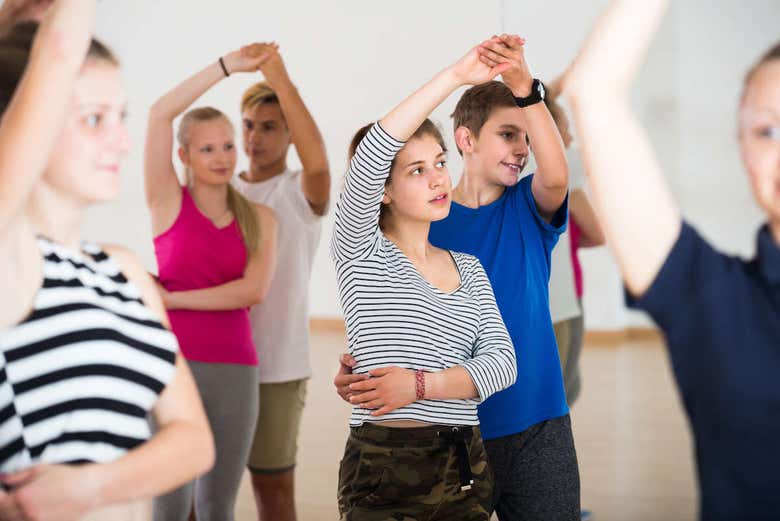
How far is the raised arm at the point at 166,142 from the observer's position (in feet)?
7.95

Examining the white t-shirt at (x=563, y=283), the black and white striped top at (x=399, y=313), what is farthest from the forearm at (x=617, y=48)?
the white t-shirt at (x=563, y=283)

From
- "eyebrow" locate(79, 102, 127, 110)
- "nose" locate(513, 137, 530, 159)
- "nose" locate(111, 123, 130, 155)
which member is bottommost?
"nose" locate(111, 123, 130, 155)

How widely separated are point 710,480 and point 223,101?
2090 mm

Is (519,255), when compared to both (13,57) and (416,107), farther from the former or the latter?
(13,57)

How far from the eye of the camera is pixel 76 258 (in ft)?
3.75

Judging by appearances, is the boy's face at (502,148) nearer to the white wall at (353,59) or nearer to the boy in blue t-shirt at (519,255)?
the boy in blue t-shirt at (519,255)

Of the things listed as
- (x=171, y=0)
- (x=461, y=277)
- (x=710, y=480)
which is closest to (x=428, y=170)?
(x=461, y=277)

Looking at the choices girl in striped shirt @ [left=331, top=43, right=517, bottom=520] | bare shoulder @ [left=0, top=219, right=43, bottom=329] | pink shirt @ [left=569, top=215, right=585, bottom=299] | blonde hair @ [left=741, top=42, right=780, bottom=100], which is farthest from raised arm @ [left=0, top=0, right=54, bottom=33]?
pink shirt @ [left=569, top=215, right=585, bottom=299]

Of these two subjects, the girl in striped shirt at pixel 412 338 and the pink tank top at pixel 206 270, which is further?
the pink tank top at pixel 206 270

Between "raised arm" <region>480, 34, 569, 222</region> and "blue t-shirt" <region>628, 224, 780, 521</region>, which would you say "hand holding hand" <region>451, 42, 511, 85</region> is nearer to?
"raised arm" <region>480, 34, 569, 222</region>

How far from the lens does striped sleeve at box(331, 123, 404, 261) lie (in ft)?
5.55

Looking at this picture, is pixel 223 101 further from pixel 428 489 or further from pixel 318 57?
pixel 428 489

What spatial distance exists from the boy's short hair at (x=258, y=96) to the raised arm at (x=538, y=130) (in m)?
1.01

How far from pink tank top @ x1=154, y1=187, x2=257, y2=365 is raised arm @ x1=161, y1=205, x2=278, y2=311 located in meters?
0.02
